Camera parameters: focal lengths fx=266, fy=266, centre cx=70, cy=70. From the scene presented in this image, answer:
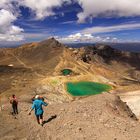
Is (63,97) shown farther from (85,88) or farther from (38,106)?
(38,106)

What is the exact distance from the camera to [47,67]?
103125 millimetres

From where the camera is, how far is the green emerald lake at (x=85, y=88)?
70.6 m

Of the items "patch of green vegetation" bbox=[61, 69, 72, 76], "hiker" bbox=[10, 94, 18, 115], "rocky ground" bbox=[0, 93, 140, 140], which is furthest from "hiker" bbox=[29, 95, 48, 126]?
"patch of green vegetation" bbox=[61, 69, 72, 76]

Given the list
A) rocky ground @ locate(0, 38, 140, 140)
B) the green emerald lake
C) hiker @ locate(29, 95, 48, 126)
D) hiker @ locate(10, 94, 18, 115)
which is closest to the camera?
rocky ground @ locate(0, 38, 140, 140)

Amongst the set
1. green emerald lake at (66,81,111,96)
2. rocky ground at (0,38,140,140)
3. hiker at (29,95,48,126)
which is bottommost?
green emerald lake at (66,81,111,96)

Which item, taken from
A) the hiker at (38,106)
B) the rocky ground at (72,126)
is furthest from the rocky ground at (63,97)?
the hiker at (38,106)

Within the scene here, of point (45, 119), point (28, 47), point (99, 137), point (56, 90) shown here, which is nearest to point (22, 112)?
point (45, 119)

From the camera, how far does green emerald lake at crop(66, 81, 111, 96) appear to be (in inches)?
2778

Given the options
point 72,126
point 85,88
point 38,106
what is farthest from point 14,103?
point 85,88

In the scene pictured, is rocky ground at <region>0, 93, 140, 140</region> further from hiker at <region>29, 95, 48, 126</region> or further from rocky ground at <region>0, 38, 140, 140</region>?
hiker at <region>29, 95, 48, 126</region>

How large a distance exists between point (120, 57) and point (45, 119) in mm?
172394

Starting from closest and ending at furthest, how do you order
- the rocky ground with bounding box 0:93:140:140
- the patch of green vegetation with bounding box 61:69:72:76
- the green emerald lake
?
the rocky ground with bounding box 0:93:140:140 < the green emerald lake < the patch of green vegetation with bounding box 61:69:72:76

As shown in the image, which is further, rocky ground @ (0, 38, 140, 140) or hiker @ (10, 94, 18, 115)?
hiker @ (10, 94, 18, 115)

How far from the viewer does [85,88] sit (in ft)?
250
